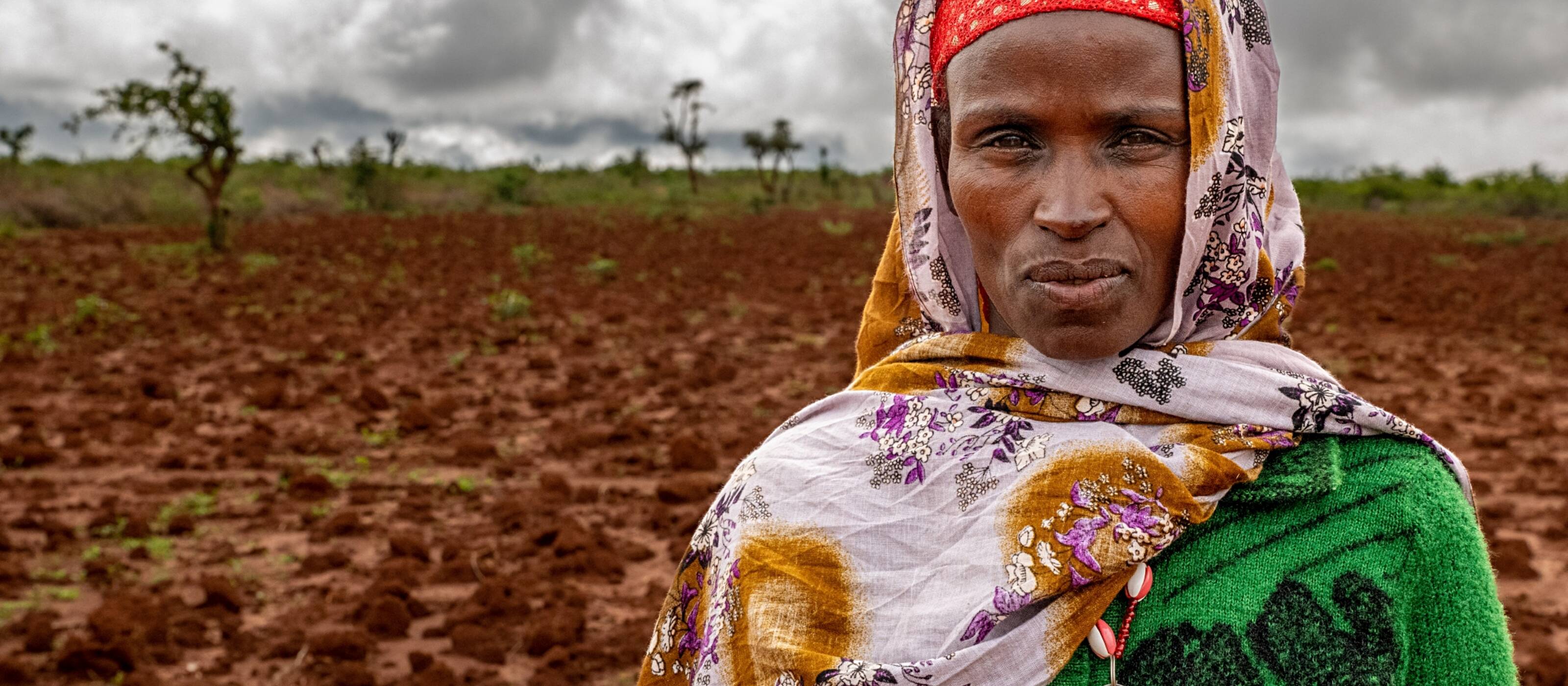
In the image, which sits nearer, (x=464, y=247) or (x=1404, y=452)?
(x=1404, y=452)

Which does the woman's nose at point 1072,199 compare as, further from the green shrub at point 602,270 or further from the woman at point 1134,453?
the green shrub at point 602,270

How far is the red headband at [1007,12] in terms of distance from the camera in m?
A: 0.95

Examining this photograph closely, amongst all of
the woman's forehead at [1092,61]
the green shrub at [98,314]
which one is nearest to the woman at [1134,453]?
the woman's forehead at [1092,61]

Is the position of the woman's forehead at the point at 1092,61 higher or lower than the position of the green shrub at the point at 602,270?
higher

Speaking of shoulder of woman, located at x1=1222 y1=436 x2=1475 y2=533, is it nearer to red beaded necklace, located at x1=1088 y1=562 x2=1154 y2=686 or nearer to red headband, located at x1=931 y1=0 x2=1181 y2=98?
red beaded necklace, located at x1=1088 y1=562 x2=1154 y2=686

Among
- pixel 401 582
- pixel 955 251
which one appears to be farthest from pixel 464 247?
pixel 955 251

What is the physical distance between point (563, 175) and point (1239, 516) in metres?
36.5

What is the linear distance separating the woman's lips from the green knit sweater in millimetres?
229

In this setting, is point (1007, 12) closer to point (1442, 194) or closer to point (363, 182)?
point (363, 182)

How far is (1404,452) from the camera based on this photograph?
3.20 ft

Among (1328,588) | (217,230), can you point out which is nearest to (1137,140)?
(1328,588)

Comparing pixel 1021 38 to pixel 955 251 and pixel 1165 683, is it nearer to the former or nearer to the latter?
pixel 955 251

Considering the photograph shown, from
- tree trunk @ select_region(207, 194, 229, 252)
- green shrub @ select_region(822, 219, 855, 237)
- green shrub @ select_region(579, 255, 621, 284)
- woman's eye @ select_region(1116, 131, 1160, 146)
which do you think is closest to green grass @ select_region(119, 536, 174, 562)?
woman's eye @ select_region(1116, 131, 1160, 146)

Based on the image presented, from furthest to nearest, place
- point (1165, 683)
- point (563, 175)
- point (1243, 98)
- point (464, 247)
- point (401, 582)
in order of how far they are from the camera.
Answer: point (563, 175) < point (464, 247) < point (401, 582) < point (1243, 98) < point (1165, 683)
